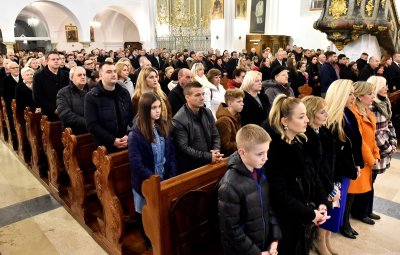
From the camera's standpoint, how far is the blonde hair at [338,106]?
2.74m

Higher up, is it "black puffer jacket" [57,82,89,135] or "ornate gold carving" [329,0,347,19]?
"ornate gold carving" [329,0,347,19]

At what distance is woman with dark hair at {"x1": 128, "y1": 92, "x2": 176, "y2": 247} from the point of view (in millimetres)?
2479

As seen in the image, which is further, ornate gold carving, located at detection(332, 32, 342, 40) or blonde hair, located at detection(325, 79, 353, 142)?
ornate gold carving, located at detection(332, 32, 342, 40)

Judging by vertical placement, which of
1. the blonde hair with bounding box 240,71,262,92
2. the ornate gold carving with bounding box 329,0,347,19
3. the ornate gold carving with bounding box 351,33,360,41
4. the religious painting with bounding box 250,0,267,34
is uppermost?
the religious painting with bounding box 250,0,267,34

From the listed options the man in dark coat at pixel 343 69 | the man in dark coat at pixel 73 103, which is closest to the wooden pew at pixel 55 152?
the man in dark coat at pixel 73 103

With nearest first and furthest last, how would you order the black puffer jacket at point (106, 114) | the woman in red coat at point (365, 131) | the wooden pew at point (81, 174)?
the woman in red coat at point (365, 131), the black puffer jacket at point (106, 114), the wooden pew at point (81, 174)

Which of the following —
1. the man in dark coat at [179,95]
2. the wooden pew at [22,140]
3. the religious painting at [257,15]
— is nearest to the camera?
the man in dark coat at [179,95]

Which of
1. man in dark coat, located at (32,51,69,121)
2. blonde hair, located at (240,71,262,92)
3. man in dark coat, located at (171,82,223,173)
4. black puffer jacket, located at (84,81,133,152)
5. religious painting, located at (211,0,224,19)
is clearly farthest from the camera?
religious painting, located at (211,0,224,19)

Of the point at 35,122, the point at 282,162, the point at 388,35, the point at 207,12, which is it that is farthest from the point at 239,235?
the point at 207,12

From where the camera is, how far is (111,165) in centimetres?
265

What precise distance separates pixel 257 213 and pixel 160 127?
1091 millimetres

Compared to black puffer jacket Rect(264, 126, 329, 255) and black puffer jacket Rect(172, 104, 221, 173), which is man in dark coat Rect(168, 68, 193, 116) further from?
black puffer jacket Rect(264, 126, 329, 255)

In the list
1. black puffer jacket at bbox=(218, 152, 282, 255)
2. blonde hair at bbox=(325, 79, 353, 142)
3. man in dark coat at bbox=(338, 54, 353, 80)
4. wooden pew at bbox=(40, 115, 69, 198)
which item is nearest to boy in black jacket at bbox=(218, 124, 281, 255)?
black puffer jacket at bbox=(218, 152, 282, 255)

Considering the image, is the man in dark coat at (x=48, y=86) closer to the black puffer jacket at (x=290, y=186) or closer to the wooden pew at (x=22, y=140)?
the wooden pew at (x=22, y=140)
